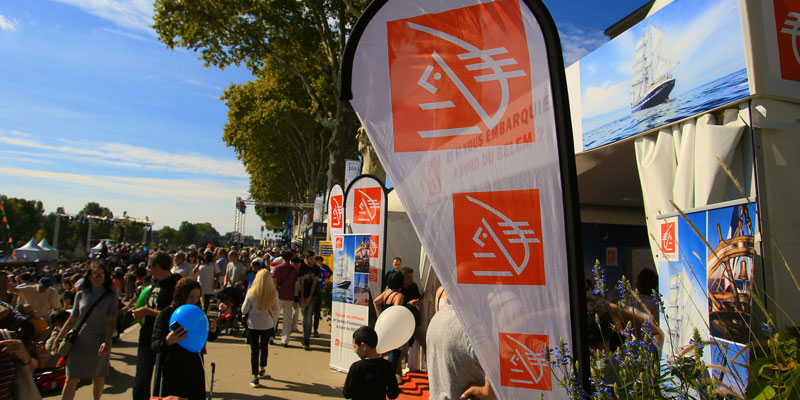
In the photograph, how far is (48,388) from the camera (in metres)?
5.21

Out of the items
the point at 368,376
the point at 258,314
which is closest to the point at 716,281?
the point at 368,376

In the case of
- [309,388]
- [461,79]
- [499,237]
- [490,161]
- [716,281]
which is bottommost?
[309,388]

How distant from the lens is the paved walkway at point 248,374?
6066 millimetres

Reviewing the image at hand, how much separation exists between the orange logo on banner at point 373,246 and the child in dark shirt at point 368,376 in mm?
3476

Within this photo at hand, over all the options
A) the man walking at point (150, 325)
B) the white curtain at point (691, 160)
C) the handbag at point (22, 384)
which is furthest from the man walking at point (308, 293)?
the white curtain at point (691, 160)

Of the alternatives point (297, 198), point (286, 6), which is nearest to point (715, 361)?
point (286, 6)

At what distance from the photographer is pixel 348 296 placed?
726cm

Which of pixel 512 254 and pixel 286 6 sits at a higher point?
pixel 286 6

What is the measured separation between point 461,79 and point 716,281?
2790 mm

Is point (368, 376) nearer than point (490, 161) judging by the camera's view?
No

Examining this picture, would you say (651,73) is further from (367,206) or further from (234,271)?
(234,271)

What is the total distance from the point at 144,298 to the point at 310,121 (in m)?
25.3

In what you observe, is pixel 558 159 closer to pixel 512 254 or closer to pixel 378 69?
pixel 512 254

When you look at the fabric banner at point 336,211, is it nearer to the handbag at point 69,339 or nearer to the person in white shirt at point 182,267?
the person in white shirt at point 182,267
